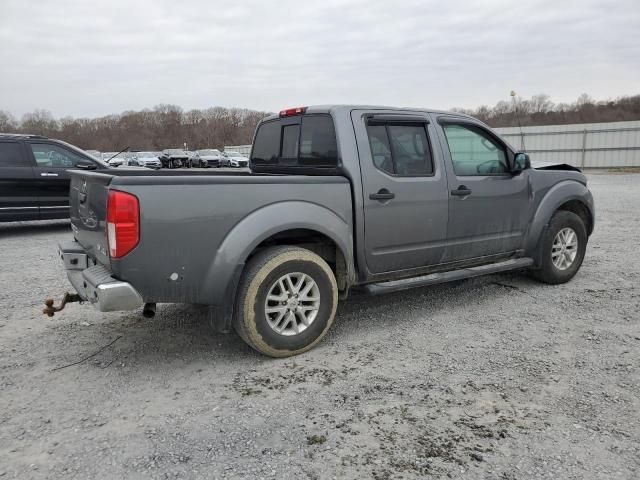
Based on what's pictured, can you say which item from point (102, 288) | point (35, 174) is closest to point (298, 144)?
point (102, 288)

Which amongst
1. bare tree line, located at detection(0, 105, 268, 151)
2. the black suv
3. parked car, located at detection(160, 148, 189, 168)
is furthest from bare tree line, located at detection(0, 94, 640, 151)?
the black suv

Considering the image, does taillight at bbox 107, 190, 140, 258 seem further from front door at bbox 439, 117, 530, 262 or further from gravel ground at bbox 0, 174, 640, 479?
front door at bbox 439, 117, 530, 262

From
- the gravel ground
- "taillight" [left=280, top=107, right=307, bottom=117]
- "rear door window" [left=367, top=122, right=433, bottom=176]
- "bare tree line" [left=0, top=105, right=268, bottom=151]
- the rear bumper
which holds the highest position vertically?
"bare tree line" [left=0, top=105, right=268, bottom=151]

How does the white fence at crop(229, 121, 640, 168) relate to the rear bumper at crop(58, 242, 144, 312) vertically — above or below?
above

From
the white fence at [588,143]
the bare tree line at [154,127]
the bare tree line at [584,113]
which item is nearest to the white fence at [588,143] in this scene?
the white fence at [588,143]

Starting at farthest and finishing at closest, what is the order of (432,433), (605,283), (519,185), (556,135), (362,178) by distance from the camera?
(556,135) < (605,283) < (519,185) < (362,178) < (432,433)

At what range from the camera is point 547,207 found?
17.4 ft

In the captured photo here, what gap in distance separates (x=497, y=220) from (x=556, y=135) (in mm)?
27563

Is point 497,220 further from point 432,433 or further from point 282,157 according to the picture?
point 432,433

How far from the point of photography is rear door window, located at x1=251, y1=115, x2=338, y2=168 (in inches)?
166

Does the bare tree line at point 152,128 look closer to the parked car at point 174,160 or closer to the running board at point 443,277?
the parked car at point 174,160

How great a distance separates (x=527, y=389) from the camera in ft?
10.6

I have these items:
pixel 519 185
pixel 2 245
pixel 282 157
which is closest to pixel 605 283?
pixel 519 185

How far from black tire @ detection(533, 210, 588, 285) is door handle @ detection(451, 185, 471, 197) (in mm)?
1240
